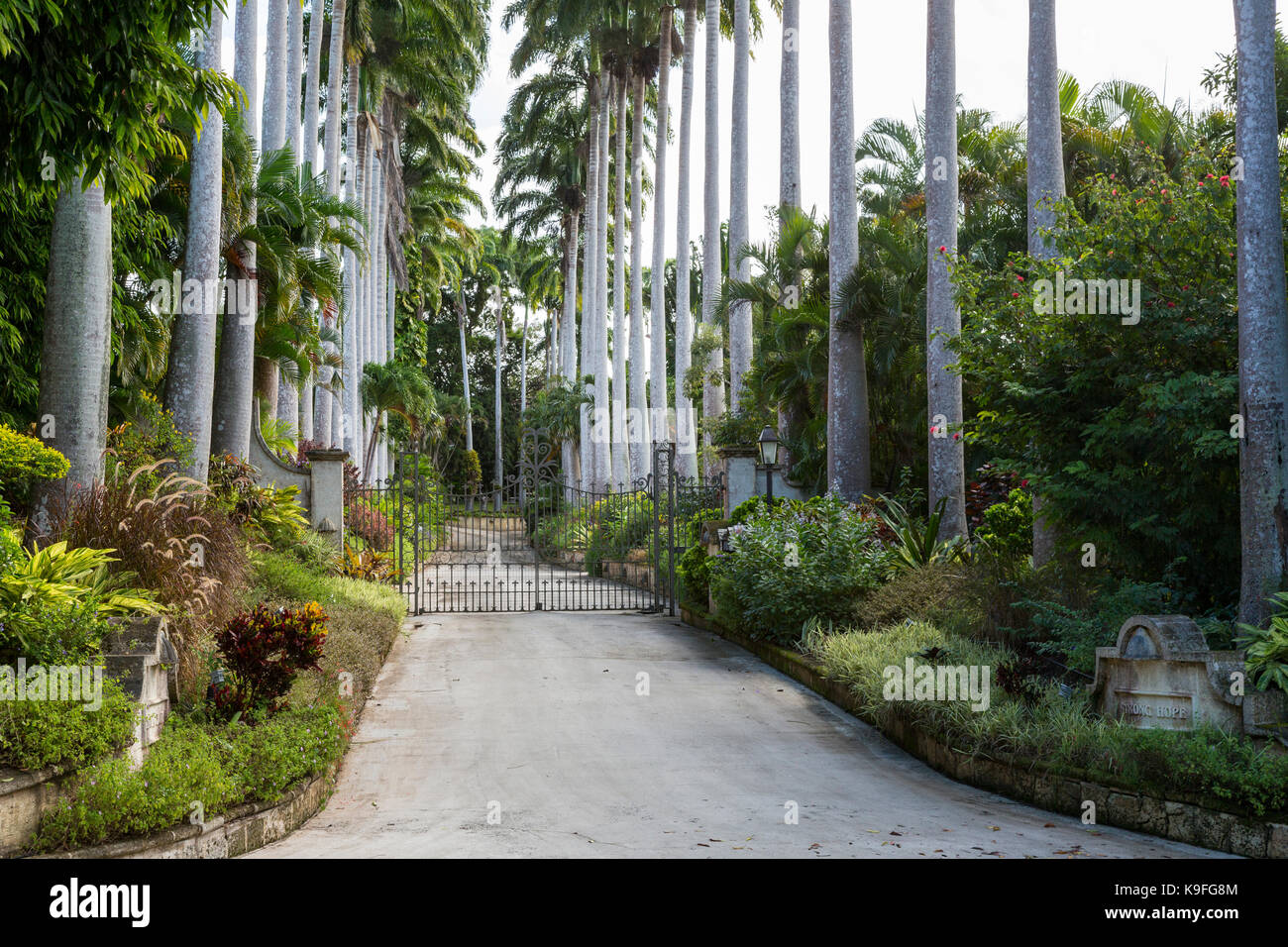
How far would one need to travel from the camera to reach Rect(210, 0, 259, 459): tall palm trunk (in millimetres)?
14570

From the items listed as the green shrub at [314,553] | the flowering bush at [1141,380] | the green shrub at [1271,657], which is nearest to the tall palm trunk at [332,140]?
the green shrub at [314,553]

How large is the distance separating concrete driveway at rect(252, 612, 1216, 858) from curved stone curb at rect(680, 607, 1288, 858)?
5.5 inches

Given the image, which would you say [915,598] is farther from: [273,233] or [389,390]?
[389,390]

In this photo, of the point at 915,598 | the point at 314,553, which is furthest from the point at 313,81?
the point at 915,598

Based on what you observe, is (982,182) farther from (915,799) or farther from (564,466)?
(564,466)

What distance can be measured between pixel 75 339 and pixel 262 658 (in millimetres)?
3723

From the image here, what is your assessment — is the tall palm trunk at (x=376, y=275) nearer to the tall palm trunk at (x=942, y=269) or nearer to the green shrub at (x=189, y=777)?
the tall palm trunk at (x=942, y=269)

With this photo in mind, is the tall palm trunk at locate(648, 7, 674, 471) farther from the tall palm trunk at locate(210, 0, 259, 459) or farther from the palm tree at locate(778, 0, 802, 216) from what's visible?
the tall palm trunk at locate(210, 0, 259, 459)

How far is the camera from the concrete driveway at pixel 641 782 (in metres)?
5.93

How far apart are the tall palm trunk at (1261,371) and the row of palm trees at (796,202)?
0.01m

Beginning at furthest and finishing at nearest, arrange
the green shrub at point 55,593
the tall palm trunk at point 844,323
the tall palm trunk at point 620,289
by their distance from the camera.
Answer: the tall palm trunk at point 620,289
the tall palm trunk at point 844,323
the green shrub at point 55,593

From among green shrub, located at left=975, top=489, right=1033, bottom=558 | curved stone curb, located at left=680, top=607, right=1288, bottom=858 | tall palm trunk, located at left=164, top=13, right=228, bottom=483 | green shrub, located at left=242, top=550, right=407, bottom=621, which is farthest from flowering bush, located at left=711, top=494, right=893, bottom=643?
tall palm trunk, located at left=164, top=13, right=228, bottom=483
